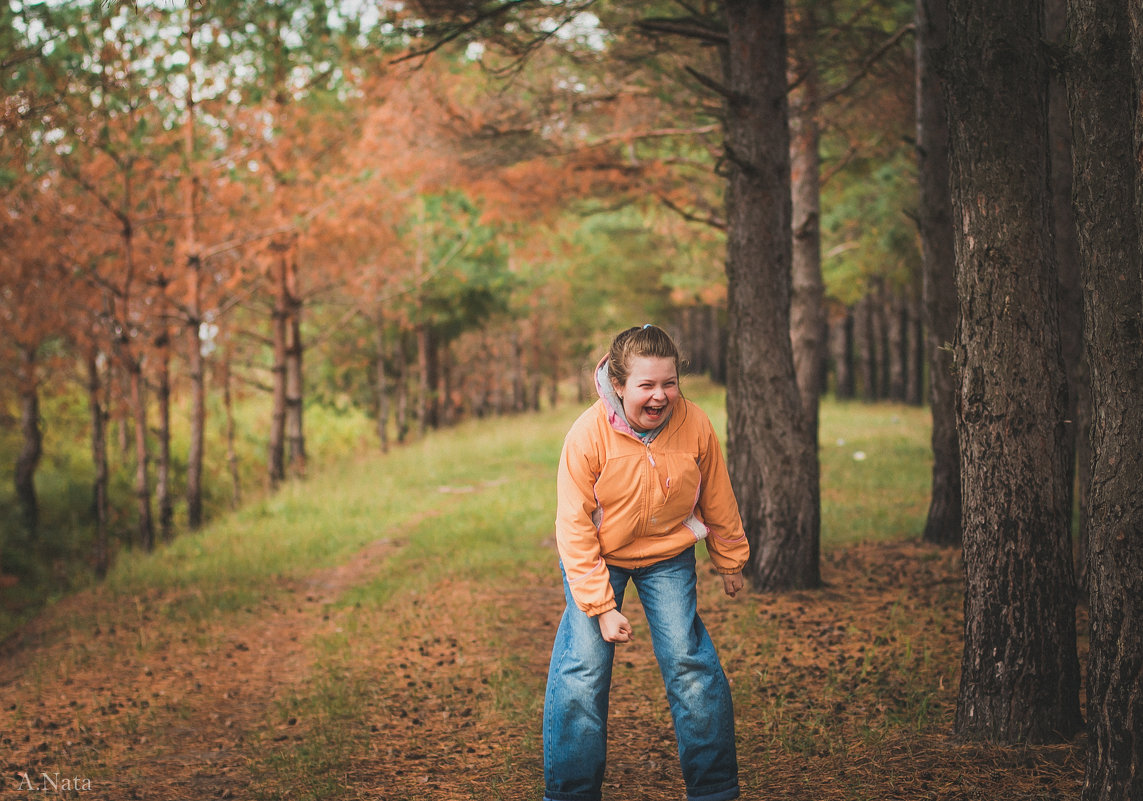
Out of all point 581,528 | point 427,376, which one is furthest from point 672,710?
point 427,376

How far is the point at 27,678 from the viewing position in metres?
6.23

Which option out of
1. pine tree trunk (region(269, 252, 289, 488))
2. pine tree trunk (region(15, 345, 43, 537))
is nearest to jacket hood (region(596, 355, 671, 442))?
pine tree trunk (region(269, 252, 289, 488))

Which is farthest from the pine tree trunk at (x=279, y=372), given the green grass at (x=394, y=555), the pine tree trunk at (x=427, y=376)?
the pine tree trunk at (x=427, y=376)

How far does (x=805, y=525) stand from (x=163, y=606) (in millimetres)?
5712

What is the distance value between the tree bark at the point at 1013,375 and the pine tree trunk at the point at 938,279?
4.21m

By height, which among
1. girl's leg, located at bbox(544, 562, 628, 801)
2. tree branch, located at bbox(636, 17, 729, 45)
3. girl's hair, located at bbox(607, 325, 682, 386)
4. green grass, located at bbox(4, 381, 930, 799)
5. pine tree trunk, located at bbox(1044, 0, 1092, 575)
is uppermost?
tree branch, located at bbox(636, 17, 729, 45)

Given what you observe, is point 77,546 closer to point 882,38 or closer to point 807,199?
point 807,199

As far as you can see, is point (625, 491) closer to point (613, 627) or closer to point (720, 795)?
point (613, 627)

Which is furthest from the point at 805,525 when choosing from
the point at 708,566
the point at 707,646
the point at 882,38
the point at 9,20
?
the point at 9,20

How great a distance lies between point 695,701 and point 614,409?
1.14 meters

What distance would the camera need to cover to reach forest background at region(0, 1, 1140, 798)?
390cm

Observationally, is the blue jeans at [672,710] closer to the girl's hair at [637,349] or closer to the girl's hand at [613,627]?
the girl's hand at [613,627]

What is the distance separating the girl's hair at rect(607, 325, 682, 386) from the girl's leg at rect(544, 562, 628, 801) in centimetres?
88

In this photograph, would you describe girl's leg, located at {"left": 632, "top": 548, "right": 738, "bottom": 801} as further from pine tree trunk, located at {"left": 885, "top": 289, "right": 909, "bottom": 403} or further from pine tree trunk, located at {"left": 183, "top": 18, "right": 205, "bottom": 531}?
pine tree trunk, located at {"left": 885, "top": 289, "right": 909, "bottom": 403}
